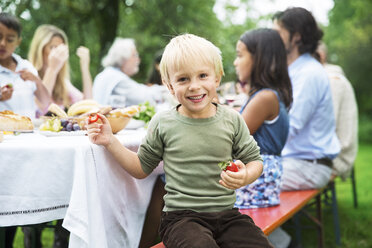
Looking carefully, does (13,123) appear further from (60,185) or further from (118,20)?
(118,20)

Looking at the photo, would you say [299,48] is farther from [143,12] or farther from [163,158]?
[143,12]

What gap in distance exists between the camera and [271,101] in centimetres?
279

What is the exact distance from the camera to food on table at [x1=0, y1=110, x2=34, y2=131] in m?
2.29

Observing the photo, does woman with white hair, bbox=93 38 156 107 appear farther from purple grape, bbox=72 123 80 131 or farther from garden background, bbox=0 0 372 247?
garden background, bbox=0 0 372 247

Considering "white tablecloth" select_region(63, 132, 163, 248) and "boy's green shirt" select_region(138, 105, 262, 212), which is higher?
"boy's green shirt" select_region(138, 105, 262, 212)

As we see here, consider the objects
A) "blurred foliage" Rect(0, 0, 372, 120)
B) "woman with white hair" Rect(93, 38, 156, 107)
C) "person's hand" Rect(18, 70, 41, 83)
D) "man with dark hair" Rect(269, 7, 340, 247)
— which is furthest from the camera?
"blurred foliage" Rect(0, 0, 372, 120)

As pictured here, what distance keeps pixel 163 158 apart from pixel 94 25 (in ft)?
38.4

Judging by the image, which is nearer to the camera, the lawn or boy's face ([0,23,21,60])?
boy's face ([0,23,21,60])

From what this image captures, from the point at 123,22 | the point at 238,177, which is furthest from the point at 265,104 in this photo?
the point at 123,22

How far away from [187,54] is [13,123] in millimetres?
1091

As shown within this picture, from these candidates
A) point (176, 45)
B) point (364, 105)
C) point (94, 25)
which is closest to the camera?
point (176, 45)

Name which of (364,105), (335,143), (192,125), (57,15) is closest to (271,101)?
(192,125)

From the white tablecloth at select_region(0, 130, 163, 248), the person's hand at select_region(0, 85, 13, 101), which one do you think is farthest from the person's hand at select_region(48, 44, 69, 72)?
the white tablecloth at select_region(0, 130, 163, 248)

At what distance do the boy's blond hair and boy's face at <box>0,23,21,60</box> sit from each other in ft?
5.43
